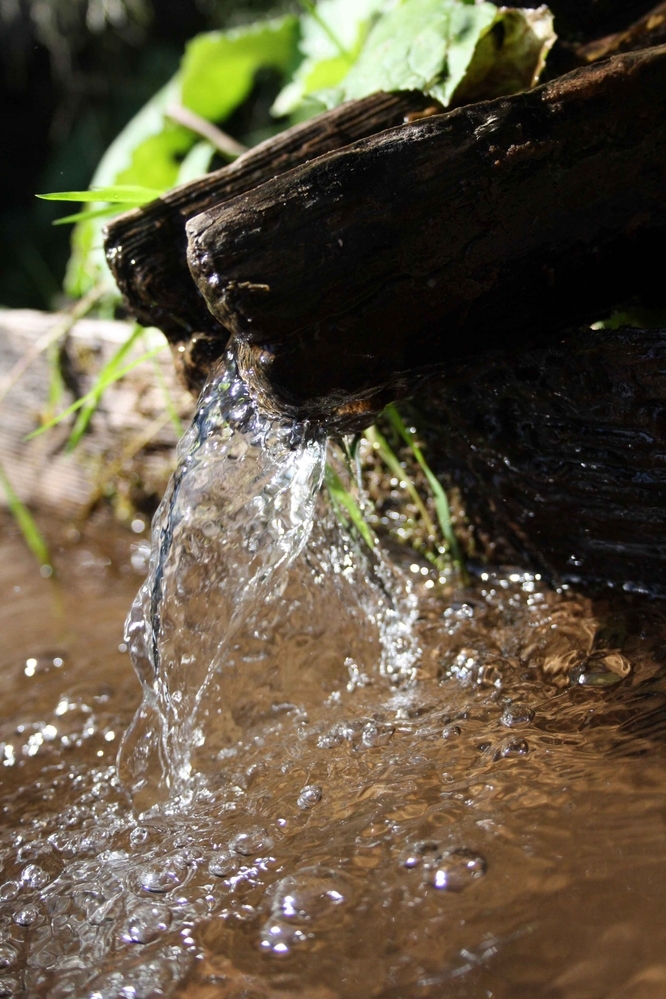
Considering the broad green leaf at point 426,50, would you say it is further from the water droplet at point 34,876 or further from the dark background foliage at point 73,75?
the dark background foliage at point 73,75

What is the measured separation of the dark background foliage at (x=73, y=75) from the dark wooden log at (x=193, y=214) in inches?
117

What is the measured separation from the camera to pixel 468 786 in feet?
4.12

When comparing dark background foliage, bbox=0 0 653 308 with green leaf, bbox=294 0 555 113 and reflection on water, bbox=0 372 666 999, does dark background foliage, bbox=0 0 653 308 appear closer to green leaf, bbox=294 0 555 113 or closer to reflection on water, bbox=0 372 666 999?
green leaf, bbox=294 0 555 113

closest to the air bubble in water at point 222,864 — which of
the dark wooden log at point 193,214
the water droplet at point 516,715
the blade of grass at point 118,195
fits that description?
the water droplet at point 516,715

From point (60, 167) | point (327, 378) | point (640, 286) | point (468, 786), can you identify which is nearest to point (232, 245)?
point (327, 378)

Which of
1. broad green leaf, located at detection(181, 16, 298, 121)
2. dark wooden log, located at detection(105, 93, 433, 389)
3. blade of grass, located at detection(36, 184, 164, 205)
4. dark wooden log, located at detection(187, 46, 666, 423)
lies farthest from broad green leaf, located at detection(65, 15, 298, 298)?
dark wooden log, located at detection(187, 46, 666, 423)

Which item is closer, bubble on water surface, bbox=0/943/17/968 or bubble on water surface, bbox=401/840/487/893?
bubble on water surface, bbox=401/840/487/893

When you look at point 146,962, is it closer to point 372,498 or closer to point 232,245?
point 232,245

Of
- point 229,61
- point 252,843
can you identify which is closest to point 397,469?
point 252,843

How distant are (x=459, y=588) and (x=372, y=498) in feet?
1.07

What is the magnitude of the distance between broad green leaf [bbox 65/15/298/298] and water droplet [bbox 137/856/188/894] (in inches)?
83.7

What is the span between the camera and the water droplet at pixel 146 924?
1.16m

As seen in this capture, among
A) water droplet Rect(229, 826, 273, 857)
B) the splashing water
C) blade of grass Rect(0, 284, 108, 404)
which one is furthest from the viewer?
blade of grass Rect(0, 284, 108, 404)

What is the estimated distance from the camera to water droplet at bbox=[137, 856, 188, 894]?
1255 millimetres
